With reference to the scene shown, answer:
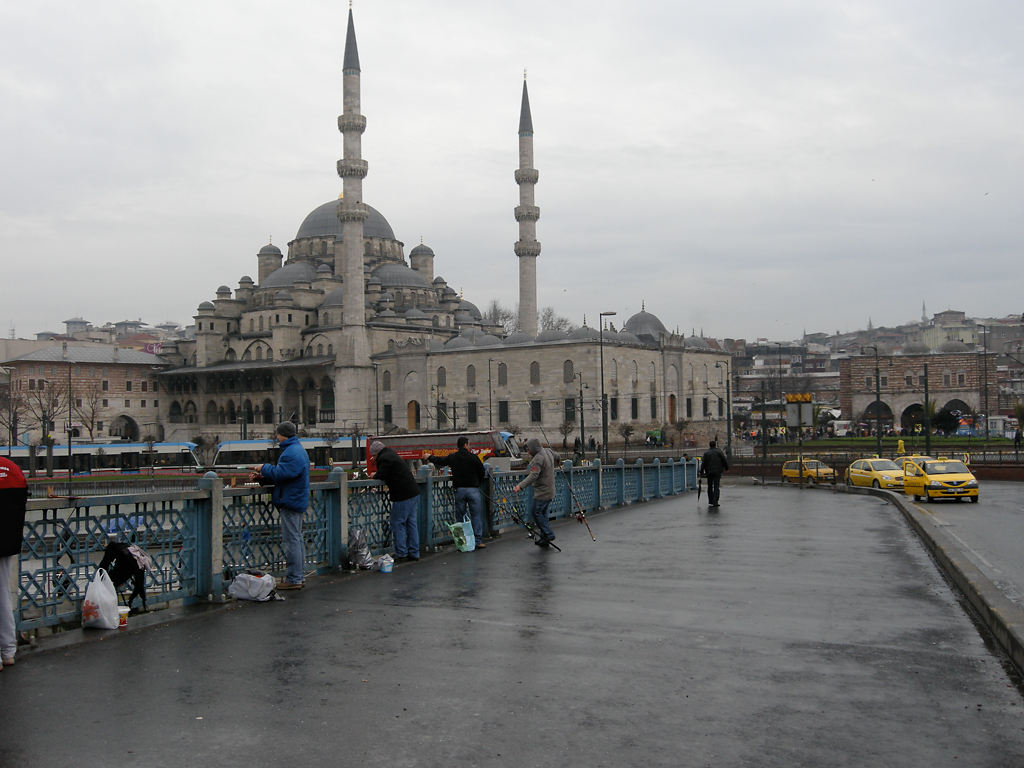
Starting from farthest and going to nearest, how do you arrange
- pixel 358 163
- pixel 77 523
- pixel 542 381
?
pixel 542 381 < pixel 358 163 < pixel 77 523

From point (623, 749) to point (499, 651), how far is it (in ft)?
6.05

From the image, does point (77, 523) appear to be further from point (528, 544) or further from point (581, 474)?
point (581, 474)

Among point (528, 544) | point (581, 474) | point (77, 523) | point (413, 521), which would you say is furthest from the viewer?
point (581, 474)

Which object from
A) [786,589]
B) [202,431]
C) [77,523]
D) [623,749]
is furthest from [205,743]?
[202,431]

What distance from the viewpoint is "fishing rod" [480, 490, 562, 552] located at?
36.6ft

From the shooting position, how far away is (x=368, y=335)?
2734 inches

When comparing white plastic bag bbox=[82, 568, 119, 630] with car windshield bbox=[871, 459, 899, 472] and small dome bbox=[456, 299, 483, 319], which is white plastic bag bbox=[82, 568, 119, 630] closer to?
car windshield bbox=[871, 459, 899, 472]

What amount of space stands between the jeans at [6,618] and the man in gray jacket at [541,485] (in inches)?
248

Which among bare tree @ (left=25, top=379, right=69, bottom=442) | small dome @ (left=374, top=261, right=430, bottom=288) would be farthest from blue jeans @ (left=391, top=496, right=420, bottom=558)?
small dome @ (left=374, top=261, right=430, bottom=288)

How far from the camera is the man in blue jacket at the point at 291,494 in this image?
26.2ft

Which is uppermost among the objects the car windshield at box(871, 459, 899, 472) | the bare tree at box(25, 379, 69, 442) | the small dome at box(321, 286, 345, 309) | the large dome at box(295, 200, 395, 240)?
the large dome at box(295, 200, 395, 240)

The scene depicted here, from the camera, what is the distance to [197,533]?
759 cm

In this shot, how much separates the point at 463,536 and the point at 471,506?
0.46 metres

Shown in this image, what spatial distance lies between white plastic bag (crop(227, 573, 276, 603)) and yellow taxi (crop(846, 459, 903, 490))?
20.9 meters
